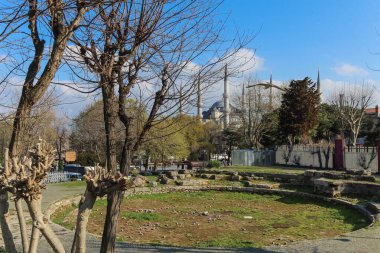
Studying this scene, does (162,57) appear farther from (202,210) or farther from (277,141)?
(277,141)

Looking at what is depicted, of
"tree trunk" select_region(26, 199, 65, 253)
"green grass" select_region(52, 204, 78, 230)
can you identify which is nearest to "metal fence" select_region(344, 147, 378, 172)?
"green grass" select_region(52, 204, 78, 230)

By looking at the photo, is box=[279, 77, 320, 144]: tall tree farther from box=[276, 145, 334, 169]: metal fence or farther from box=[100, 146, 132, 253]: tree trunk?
box=[100, 146, 132, 253]: tree trunk

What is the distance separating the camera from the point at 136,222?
1355 cm

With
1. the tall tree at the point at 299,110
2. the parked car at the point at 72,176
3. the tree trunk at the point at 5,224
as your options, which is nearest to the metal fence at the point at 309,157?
the tall tree at the point at 299,110

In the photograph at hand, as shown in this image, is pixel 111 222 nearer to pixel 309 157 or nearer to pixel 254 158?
pixel 309 157

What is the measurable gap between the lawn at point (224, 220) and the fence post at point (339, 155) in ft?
37.4

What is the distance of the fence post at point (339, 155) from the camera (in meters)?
28.8

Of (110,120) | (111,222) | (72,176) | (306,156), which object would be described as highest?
(110,120)

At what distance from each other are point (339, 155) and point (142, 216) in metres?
18.6

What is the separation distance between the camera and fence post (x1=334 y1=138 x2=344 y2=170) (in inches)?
1133

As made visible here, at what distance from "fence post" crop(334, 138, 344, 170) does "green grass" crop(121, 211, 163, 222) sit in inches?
700

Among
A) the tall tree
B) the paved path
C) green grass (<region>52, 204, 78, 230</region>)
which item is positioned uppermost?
the tall tree

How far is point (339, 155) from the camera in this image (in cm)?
2898

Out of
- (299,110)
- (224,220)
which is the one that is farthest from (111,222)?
(299,110)
